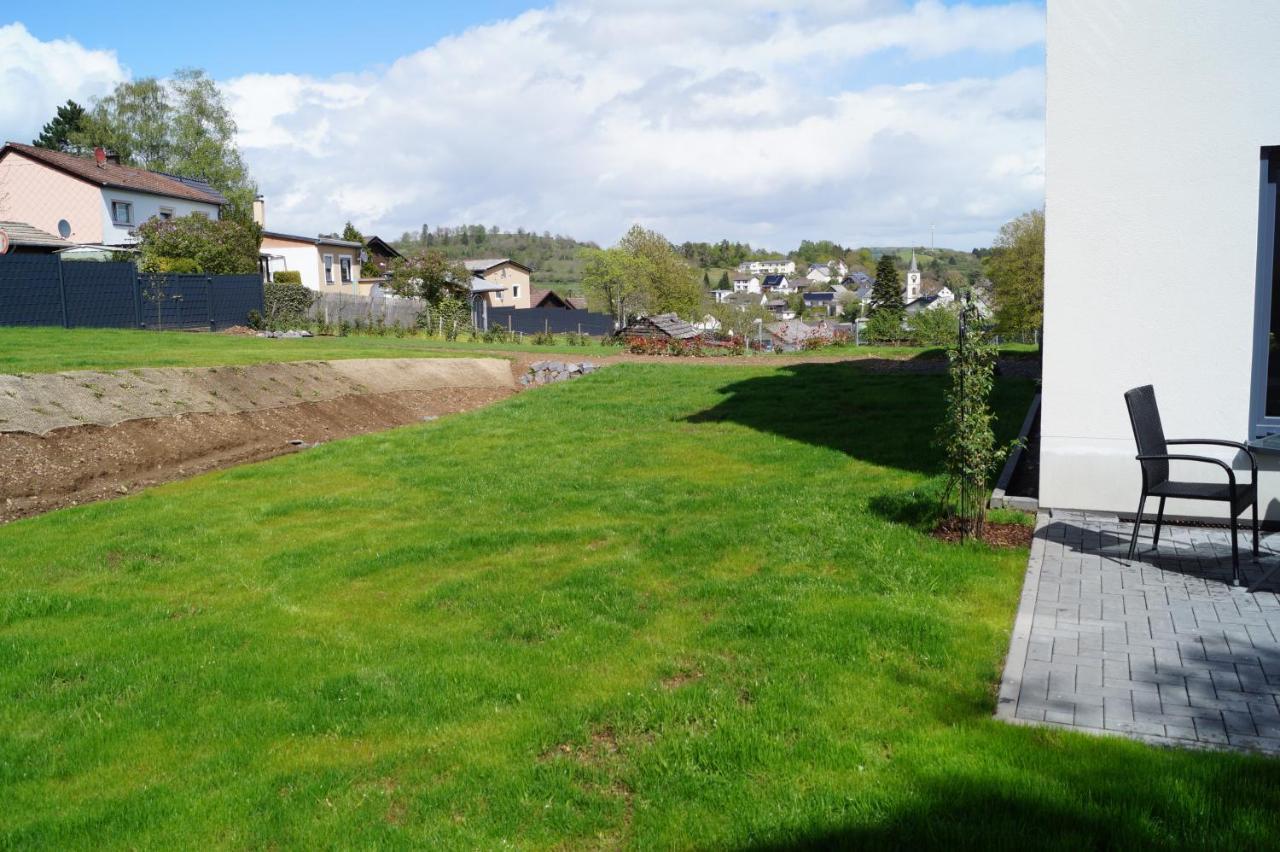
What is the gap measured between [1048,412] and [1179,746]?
168 inches

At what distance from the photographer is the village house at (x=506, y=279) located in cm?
7000

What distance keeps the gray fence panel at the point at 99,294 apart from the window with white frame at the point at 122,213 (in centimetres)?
1789

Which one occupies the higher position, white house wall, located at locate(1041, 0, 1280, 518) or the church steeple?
the church steeple

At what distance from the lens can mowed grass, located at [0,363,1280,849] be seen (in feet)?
11.4

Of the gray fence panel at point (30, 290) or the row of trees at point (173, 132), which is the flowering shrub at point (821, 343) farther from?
the row of trees at point (173, 132)

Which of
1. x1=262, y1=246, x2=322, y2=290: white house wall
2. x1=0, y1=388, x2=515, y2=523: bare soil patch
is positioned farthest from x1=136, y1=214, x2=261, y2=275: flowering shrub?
x1=0, y1=388, x2=515, y2=523: bare soil patch

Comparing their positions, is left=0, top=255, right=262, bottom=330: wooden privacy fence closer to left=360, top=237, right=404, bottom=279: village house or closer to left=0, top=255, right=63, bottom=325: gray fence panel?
left=0, top=255, right=63, bottom=325: gray fence panel

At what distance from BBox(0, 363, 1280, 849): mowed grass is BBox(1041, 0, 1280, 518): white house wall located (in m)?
1.68

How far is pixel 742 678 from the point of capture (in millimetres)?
4641

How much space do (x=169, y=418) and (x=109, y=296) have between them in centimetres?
1532

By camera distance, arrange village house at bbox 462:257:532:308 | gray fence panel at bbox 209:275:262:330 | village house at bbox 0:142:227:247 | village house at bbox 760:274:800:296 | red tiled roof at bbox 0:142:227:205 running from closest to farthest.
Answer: gray fence panel at bbox 209:275:262:330, red tiled roof at bbox 0:142:227:205, village house at bbox 0:142:227:247, village house at bbox 462:257:532:308, village house at bbox 760:274:800:296

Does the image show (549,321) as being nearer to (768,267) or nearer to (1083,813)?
(1083,813)

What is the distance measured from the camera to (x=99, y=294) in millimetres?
25516

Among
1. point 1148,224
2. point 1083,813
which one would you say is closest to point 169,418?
point 1148,224
